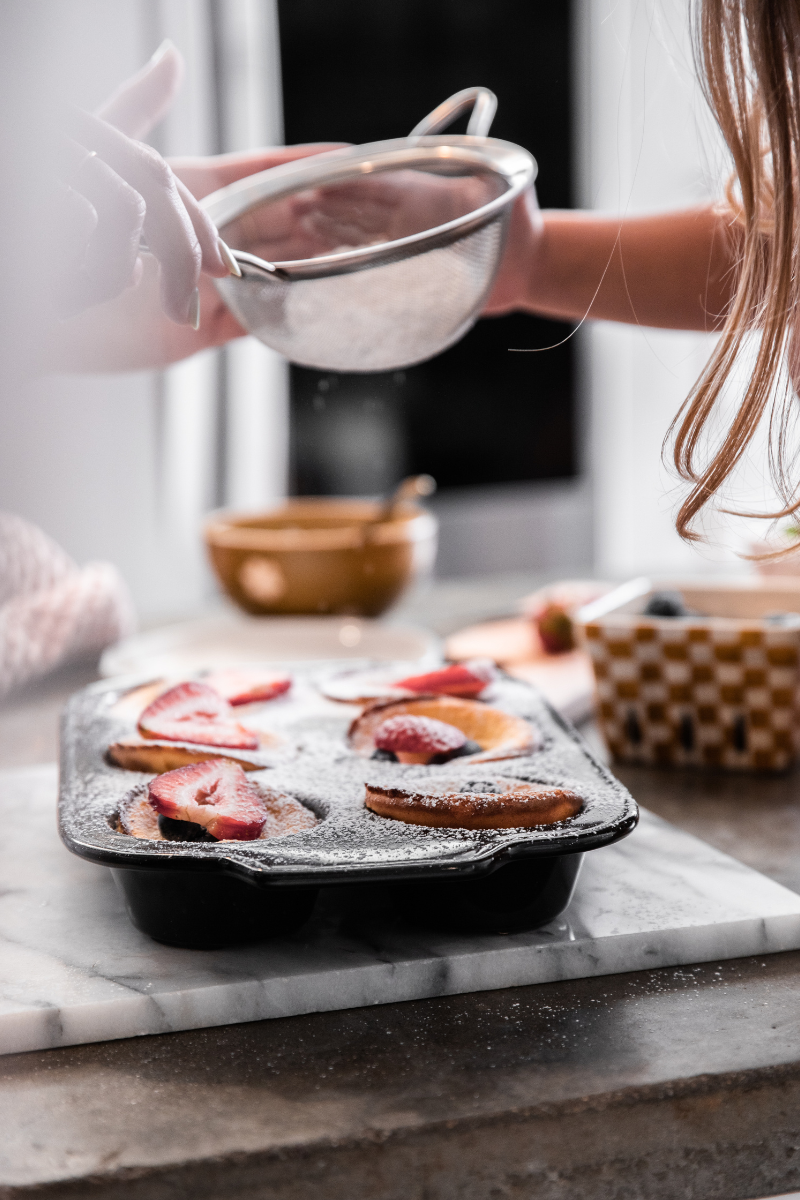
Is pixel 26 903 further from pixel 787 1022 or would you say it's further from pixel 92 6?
pixel 92 6

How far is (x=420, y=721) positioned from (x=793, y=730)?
1.18 ft

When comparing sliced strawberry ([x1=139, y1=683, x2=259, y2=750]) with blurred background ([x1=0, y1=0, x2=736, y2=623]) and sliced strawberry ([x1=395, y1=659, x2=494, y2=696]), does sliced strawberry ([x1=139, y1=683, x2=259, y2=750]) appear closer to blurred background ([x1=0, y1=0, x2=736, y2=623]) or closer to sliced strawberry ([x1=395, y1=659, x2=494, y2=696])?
sliced strawberry ([x1=395, y1=659, x2=494, y2=696])

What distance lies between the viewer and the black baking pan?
0.57 meters

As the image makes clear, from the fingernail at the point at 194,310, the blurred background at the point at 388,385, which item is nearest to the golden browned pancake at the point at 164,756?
the fingernail at the point at 194,310

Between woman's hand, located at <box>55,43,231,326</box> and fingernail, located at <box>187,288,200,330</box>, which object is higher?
woman's hand, located at <box>55,43,231,326</box>

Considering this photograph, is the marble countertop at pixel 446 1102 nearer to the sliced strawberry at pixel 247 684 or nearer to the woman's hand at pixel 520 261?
the sliced strawberry at pixel 247 684

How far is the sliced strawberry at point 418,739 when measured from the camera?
74 centimetres

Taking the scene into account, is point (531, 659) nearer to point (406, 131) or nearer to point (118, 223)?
point (118, 223)

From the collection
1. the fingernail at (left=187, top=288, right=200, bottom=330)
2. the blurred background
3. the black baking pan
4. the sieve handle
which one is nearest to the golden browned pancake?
the black baking pan

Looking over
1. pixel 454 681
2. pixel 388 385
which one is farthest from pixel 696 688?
pixel 388 385

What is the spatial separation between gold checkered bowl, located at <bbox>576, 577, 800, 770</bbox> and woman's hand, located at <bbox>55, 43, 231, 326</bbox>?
46 cm

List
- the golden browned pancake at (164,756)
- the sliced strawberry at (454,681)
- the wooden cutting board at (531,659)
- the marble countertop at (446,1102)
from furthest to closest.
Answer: the wooden cutting board at (531,659) → the sliced strawberry at (454,681) → the golden browned pancake at (164,756) → the marble countertop at (446,1102)

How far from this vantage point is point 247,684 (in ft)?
2.92

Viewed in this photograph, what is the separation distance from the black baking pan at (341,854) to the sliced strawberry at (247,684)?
0.12m
